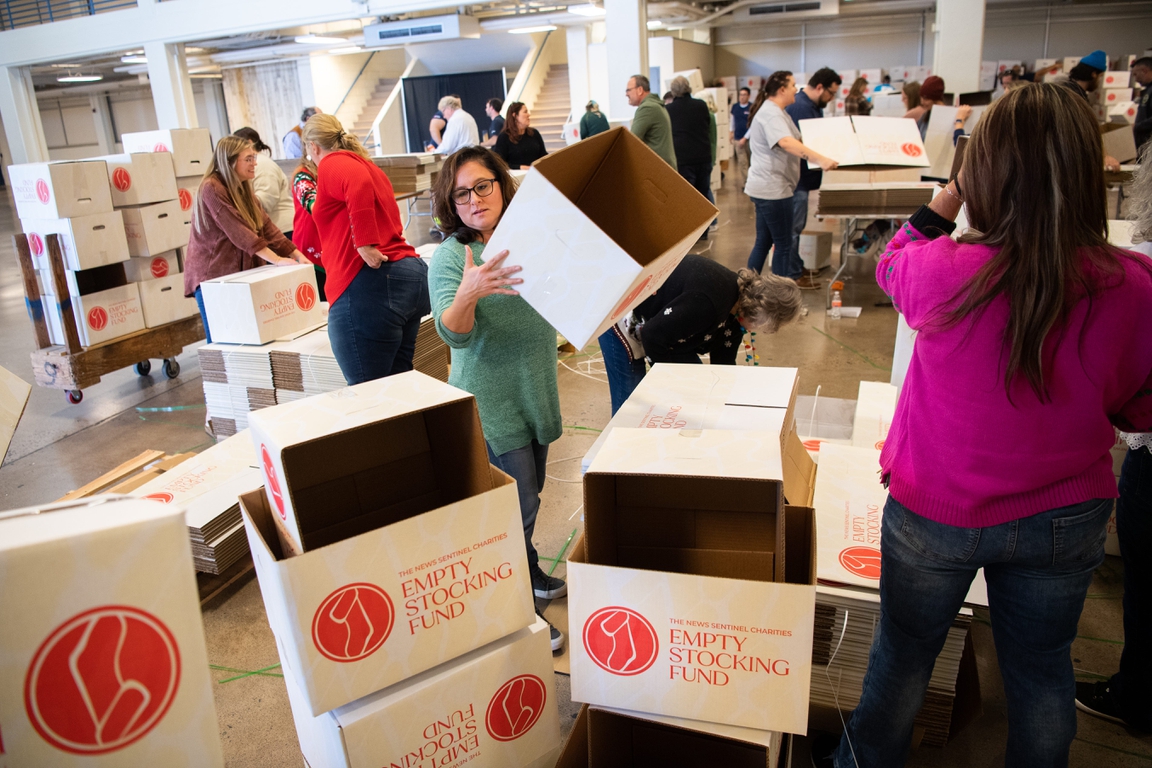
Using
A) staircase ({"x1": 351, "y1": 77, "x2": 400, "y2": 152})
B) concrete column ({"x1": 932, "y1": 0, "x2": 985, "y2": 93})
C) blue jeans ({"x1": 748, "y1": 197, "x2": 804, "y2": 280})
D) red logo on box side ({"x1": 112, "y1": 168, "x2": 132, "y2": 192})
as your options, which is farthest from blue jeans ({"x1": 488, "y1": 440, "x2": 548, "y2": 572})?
staircase ({"x1": 351, "y1": 77, "x2": 400, "y2": 152})

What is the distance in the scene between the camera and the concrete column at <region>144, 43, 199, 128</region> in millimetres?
11016

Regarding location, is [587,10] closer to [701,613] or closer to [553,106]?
[553,106]

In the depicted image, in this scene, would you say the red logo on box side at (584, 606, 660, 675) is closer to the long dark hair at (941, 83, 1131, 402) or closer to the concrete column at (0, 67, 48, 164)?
the long dark hair at (941, 83, 1131, 402)

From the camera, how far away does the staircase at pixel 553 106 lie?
13.8m

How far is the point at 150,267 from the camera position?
15.4 ft

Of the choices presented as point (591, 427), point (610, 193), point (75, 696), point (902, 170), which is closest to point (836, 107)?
point (902, 170)

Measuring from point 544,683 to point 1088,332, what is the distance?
1066 mm

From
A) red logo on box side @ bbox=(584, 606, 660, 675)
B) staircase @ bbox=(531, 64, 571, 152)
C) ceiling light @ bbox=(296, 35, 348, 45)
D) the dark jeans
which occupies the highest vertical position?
ceiling light @ bbox=(296, 35, 348, 45)

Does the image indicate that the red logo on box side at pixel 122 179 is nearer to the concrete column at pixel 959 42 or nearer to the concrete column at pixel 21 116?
the concrete column at pixel 959 42

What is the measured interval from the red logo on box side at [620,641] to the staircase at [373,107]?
633 inches

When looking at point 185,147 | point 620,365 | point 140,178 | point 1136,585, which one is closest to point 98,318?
point 140,178

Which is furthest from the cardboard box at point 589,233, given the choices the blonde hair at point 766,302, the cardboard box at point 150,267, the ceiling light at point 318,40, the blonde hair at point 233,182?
the ceiling light at point 318,40

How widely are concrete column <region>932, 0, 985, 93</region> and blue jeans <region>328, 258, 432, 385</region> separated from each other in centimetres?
805

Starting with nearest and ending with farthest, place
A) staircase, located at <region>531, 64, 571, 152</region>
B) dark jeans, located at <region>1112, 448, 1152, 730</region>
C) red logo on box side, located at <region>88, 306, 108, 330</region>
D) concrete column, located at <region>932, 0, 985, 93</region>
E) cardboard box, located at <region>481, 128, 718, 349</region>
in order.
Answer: cardboard box, located at <region>481, 128, 718, 349</region> < dark jeans, located at <region>1112, 448, 1152, 730</region> < red logo on box side, located at <region>88, 306, 108, 330</region> < concrete column, located at <region>932, 0, 985, 93</region> < staircase, located at <region>531, 64, 571, 152</region>
